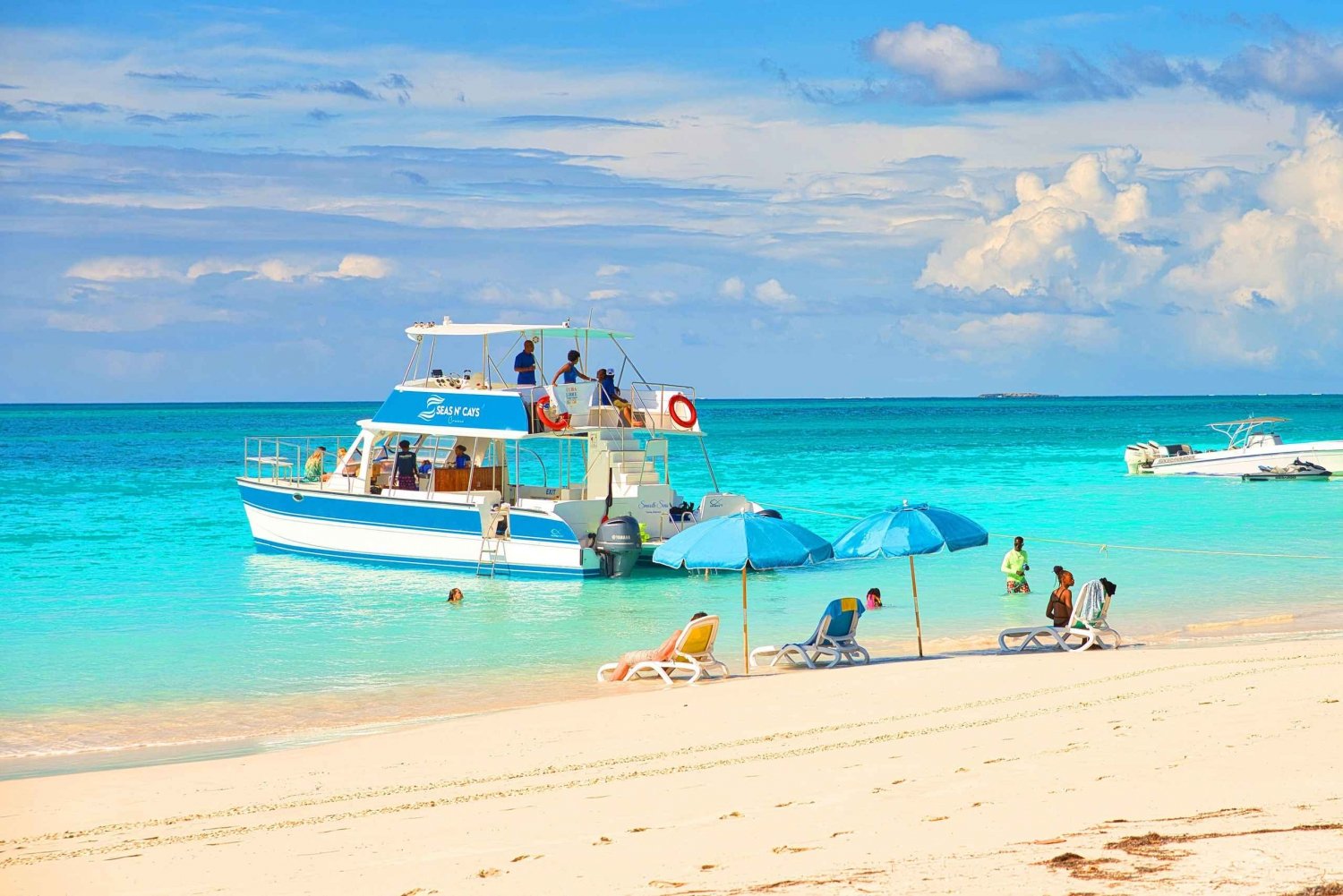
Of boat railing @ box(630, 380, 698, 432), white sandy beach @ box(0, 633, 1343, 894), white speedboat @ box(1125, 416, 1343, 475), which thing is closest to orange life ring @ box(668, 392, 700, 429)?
boat railing @ box(630, 380, 698, 432)

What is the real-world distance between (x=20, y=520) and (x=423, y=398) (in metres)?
16.3

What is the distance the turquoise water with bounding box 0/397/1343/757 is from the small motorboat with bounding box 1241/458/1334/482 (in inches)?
34.7

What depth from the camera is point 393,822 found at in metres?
7.98

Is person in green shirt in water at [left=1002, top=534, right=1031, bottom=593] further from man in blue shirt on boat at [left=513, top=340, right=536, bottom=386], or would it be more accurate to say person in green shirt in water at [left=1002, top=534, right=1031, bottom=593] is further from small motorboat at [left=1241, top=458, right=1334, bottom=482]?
small motorboat at [left=1241, top=458, right=1334, bottom=482]

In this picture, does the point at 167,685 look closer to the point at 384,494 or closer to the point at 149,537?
the point at 384,494

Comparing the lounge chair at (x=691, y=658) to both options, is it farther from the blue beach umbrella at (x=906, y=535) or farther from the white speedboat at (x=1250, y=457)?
the white speedboat at (x=1250, y=457)

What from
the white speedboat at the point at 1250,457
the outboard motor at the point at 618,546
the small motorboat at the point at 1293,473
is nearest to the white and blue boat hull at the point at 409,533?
the outboard motor at the point at 618,546

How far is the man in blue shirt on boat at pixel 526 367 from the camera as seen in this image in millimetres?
22828

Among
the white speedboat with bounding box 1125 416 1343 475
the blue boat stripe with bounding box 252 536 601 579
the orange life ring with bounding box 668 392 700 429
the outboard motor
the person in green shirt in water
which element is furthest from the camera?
the white speedboat with bounding box 1125 416 1343 475

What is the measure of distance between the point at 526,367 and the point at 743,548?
10427 millimetres

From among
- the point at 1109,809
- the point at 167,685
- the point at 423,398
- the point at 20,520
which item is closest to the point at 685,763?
the point at 1109,809

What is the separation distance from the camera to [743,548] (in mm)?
13133

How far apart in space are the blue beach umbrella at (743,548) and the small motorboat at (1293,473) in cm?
3455

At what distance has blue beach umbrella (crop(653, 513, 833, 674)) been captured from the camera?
43.0ft
